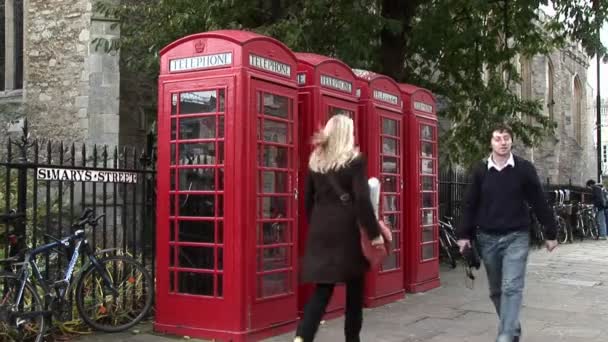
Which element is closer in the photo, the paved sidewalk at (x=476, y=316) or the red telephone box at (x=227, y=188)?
the red telephone box at (x=227, y=188)

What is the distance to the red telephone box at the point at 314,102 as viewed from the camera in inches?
266

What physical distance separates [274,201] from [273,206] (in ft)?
0.16

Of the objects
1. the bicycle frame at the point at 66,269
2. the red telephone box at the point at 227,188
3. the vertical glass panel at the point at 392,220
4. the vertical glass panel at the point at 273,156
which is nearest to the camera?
the bicycle frame at the point at 66,269

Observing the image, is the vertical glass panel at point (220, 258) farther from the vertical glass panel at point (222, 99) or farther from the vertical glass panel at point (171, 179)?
the vertical glass panel at point (222, 99)

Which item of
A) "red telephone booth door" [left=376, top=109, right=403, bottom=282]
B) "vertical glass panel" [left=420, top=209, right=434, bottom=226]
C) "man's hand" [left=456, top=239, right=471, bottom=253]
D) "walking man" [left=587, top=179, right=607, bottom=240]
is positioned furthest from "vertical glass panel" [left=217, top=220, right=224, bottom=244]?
"walking man" [left=587, top=179, right=607, bottom=240]

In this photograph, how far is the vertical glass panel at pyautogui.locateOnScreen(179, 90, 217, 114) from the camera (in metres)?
5.98

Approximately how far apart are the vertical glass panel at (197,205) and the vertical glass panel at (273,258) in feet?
1.91

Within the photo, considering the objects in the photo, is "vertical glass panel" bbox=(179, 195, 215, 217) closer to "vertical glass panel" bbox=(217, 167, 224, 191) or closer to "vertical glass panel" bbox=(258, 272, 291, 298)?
"vertical glass panel" bbox=(217, 167, 224, 191)

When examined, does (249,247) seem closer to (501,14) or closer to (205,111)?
(205,111)

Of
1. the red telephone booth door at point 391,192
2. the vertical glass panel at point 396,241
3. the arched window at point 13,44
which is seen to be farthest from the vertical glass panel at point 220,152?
the arched window at point 13,44

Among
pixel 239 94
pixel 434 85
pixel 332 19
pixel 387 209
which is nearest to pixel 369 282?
pixel 387 209

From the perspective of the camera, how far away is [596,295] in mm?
9164

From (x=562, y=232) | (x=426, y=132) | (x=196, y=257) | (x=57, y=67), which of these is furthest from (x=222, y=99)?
(x=562, y=232)

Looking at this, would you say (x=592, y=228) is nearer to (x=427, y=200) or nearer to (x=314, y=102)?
(x=427, y=200)
